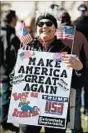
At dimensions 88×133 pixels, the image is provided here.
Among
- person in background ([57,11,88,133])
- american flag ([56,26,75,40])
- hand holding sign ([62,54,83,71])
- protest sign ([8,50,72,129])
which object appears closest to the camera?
hand holding sign ([62,54,83,71])

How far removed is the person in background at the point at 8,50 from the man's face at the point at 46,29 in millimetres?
2504

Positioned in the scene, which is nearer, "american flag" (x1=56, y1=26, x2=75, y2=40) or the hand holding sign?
the hand holding sign

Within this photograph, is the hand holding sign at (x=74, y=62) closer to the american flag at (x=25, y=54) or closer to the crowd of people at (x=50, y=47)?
the crowd of people at (x=50, y=47)

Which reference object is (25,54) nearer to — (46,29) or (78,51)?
(46,29)

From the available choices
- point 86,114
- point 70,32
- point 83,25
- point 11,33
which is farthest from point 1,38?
point 70,32

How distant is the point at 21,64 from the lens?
202 inches

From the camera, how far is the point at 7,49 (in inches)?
305

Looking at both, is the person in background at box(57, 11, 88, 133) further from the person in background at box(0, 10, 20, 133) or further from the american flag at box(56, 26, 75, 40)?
the person in background at box(0, 10, 20, 133)

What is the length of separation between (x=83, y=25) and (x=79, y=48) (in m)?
2.01

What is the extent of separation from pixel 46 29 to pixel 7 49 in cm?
269

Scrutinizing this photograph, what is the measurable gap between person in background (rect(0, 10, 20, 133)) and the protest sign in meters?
2.56

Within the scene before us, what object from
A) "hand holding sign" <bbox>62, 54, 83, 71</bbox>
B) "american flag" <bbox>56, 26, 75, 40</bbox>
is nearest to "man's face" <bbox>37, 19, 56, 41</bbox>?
"american flag" <bbox>56, 26, 75, 40</bbox>

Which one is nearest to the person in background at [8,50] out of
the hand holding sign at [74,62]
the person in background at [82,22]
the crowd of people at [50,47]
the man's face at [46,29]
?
the crowd of people at [50,47]

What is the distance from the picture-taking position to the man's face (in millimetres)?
5121
